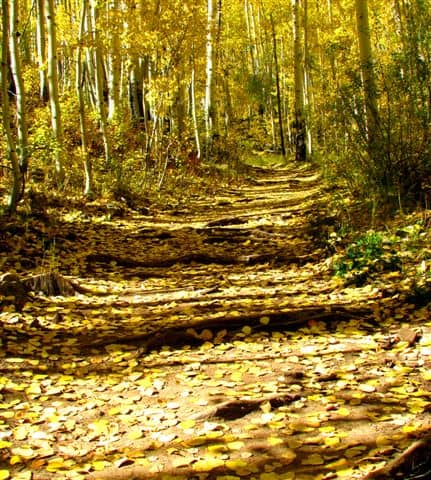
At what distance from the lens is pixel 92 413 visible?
129 inches

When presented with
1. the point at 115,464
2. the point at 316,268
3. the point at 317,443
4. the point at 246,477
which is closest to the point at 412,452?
the point at 317,443

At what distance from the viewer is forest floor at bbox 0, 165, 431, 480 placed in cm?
268

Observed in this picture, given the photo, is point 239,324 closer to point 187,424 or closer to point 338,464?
point 187,424

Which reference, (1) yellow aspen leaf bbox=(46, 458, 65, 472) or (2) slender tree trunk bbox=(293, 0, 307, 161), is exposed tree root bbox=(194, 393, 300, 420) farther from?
(2) slender tree trunk bbox=(293, 0, 307, 161)

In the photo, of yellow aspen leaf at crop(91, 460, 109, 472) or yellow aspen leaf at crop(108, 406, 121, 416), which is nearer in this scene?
yellow aspen leaf at crop(91, 460, 109, 472)

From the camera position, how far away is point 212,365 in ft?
12.9

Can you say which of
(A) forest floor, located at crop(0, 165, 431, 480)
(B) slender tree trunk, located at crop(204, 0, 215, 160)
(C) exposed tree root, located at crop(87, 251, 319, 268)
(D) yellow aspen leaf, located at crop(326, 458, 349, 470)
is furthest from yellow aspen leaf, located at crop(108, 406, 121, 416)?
(B) slender tree trunk, located at crop(204, 0, 215, 160)

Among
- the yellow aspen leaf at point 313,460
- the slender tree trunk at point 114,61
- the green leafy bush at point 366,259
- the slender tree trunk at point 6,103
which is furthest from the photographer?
the slender tree trunk at point 114,61

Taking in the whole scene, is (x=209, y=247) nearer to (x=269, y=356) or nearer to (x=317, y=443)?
(x=269, y=356)

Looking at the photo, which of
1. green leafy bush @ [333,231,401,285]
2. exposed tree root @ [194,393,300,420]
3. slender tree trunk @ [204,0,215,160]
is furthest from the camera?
slender tree trunk @ [204,0,215,160]

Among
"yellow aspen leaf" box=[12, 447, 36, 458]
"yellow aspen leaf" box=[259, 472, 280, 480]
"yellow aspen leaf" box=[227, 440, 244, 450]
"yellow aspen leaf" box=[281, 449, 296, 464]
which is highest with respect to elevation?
"yellow aspen leaf" box=[12, 447, 36, 458]

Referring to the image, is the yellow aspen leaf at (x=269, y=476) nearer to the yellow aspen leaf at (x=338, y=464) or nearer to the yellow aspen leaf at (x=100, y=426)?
the yellow aspen leaf at (x=338, y=464)

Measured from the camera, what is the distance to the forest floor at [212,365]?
268cm

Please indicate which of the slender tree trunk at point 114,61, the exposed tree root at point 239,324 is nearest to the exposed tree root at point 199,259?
the exposed tree root at point 239,324
